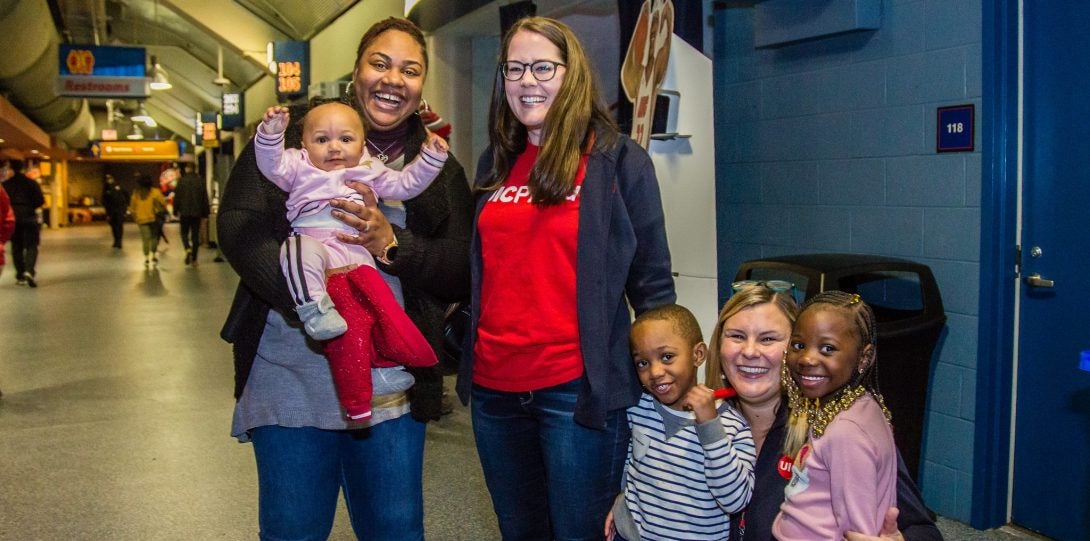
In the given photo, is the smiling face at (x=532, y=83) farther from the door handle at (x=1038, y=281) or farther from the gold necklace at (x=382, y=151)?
the door handle at (x=1038, y=281)

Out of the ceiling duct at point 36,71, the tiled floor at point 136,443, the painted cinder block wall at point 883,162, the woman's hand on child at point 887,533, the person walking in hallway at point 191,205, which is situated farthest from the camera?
the person walking in hallway at point 191,205

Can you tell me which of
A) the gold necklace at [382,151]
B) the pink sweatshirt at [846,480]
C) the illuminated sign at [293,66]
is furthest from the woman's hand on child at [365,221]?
the illuminated sign at [293,66]

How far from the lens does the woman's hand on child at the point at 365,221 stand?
6.37ft

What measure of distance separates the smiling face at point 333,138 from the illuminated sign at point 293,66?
11382 millimetres

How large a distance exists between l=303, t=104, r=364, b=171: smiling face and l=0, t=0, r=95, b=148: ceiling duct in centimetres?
1302

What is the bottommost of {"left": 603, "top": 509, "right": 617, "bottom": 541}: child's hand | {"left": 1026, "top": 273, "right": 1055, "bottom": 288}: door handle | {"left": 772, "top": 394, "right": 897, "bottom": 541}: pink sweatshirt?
{"left": 603, "top": 509, "right": 617, "bottom": 541}: child's hand

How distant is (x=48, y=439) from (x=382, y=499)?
12.6 ft

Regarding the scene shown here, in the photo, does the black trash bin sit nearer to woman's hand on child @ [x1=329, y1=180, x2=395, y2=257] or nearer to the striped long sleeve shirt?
the striped long sleeve shirt

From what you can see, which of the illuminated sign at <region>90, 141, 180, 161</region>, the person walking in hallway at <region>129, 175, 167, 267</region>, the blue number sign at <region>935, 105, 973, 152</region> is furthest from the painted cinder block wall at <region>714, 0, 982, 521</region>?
the illuminated sign at <region>90, 141, 180, 161</region>

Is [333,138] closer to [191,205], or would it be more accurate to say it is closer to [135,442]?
[135,442]

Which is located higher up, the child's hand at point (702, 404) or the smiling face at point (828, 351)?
the smiling face at point (828, 351)

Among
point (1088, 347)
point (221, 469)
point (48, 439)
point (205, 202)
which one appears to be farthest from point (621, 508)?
point (205, 202)

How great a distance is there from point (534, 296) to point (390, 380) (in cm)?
37

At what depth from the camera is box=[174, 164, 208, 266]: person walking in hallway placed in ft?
52.7
